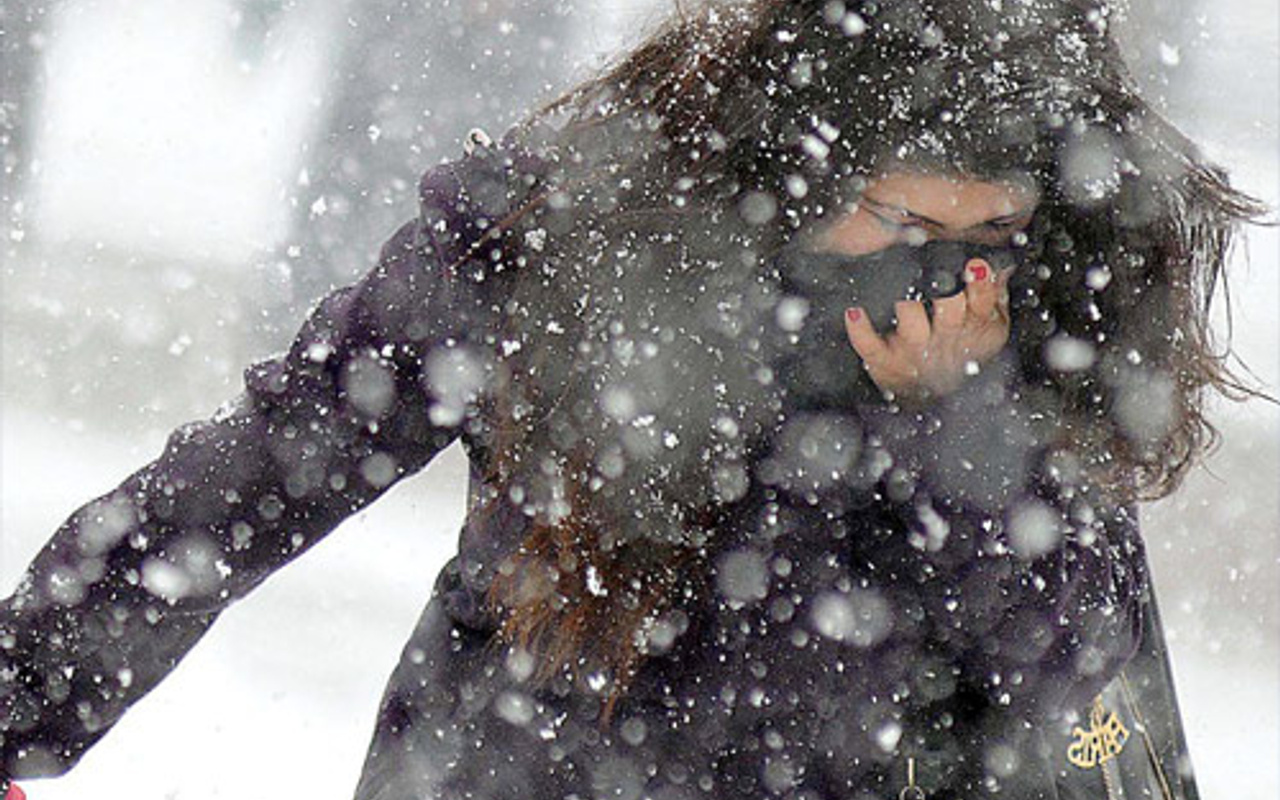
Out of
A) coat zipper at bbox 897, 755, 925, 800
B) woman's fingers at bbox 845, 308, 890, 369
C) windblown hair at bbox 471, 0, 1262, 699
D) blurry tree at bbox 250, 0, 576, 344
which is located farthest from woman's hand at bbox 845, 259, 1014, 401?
blurry tree at bbox 250, 0, 576, 344

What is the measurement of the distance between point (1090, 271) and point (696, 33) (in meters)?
0.50

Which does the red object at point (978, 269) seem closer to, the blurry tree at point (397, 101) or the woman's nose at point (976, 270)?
the woman's nose at point (976, 270)

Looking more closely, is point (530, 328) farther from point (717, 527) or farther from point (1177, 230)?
point (1177, 230)

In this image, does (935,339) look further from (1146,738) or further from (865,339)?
(1146,738)

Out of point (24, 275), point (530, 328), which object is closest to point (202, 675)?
point (24, 275)

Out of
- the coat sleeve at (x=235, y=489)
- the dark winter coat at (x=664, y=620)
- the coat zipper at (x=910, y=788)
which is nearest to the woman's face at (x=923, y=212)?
the dark winter coat at (x=664, y=620)

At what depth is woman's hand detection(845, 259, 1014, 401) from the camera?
1.63 metres

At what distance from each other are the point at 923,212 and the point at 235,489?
650 millimetres

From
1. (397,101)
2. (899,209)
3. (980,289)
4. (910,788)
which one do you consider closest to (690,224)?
(899,209)

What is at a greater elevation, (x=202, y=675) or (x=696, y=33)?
(x=696, y=33)

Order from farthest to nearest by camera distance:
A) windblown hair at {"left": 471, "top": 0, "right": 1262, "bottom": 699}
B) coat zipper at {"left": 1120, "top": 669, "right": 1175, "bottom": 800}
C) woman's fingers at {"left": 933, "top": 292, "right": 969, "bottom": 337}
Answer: coat zipper at {"left": 1120, "top": 669, "right": 1175, "bottom": 800}, woman's fingers at {"left": 933, "top": 292, "right": 969, "bottom": 337}, windblown hair at {"left": 471, "top": 0, "right": 1262, "bottom": 699}

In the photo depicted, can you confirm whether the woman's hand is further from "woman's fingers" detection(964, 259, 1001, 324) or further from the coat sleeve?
the coat sleeve

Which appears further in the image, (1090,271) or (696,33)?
(1090,271)

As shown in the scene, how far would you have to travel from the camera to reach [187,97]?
5348mm
